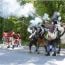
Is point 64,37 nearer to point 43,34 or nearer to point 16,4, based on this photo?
point 43,34

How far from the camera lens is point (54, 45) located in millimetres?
9367

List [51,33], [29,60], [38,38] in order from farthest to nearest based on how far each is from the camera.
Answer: [38,38] → [51,33] → [29,60]

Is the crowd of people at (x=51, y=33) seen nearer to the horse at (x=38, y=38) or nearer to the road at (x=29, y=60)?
the horse at (x=38, y=38)

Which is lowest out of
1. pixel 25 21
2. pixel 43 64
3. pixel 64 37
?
pixel 43 64

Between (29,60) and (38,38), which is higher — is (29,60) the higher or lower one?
the lower one

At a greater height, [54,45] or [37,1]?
[37,1]

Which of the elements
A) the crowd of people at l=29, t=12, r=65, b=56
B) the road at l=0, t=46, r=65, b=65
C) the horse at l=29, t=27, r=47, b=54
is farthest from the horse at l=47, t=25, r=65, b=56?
the road at l=0, t=46, r=65, b=65

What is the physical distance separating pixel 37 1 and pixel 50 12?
Result: 31.5 inches

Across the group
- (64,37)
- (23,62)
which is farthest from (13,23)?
(23,62)

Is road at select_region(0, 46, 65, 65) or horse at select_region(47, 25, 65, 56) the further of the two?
horse at select_region(47, 25, 65, 56)

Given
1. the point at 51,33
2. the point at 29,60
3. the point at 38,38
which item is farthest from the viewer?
the point at 38,38

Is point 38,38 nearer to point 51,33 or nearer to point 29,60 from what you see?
point 51,33

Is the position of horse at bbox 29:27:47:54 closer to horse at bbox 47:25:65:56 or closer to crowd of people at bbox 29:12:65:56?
crowd of people at bbox 29:12:65:56

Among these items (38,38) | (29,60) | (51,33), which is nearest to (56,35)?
(51,33)
